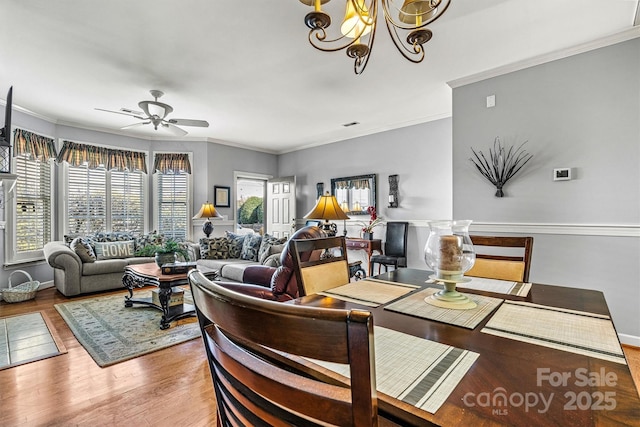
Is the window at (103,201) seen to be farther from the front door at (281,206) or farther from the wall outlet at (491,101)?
the wall outlet at (491,101)

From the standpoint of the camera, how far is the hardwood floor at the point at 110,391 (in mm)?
1729

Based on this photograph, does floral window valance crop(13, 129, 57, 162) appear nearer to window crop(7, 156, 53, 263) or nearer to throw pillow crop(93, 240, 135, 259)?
window crop(7, 156, 53, 263)

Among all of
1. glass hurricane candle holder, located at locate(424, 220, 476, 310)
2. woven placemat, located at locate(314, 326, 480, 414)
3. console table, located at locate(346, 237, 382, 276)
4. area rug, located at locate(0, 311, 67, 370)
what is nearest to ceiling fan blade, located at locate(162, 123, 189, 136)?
area rug, located at locate(0, 311, 67, 370)

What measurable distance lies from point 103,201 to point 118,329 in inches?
130

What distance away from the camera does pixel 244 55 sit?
2.91 meters

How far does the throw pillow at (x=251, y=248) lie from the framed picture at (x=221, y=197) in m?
1.87

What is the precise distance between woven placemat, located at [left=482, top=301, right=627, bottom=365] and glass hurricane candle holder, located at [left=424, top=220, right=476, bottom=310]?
0.50 ft

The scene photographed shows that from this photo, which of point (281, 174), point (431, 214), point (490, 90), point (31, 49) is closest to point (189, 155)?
point (281, 174)

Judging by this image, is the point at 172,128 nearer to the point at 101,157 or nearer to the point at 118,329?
the point at 101,157

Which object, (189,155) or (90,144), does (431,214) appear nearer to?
(189,155)

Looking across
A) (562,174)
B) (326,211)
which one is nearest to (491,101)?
(562,174)

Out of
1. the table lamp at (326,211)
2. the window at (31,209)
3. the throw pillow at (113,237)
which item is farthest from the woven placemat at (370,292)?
the window at (31,209)

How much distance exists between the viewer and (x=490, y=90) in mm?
3234

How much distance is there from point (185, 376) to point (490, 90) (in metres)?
3.83
